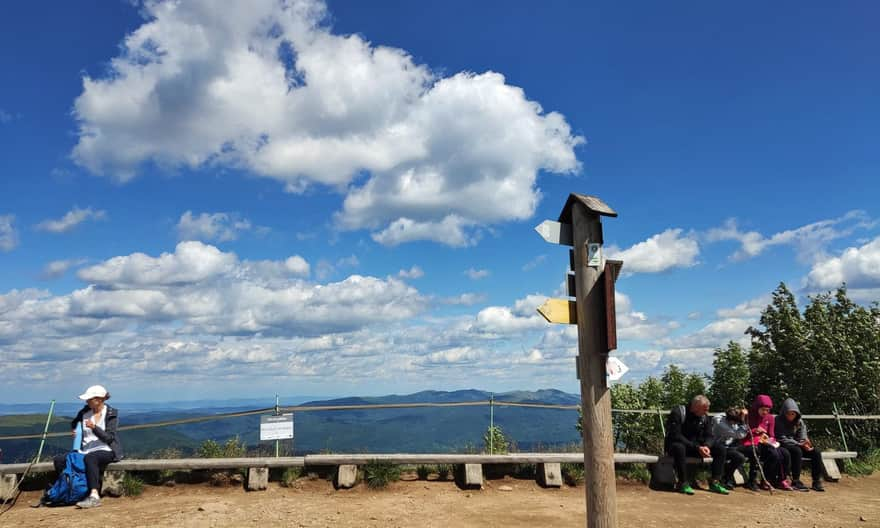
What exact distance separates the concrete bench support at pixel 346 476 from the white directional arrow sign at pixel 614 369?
5228 mm

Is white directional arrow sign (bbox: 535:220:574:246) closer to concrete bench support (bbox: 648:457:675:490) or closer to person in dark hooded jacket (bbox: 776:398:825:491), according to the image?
concrete bench support (bbox: 648:457:675:490)

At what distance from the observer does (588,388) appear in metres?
4.44

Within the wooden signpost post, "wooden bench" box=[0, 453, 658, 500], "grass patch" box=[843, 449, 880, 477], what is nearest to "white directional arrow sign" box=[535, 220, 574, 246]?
the wooden signpost post

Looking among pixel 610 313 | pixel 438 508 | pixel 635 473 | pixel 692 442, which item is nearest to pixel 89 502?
pixel 438 508

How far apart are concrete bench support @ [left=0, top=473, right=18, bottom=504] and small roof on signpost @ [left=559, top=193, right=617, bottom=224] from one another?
8.34 metres

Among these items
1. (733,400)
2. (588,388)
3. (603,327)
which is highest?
(603,327)

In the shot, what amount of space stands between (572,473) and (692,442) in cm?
192

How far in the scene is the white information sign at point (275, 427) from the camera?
29.6ft

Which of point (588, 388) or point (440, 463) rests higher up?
point (588, 388)

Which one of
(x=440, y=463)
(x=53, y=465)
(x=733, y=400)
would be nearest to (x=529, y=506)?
(x=440, y=463)

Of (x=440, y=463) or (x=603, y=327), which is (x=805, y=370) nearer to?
(x=440, y=463)

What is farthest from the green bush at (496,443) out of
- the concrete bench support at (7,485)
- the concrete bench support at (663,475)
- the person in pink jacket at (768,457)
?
the concrete bench support at (7,485)

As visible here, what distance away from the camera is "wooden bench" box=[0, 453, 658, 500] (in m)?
8.11

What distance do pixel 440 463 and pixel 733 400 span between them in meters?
25.4
